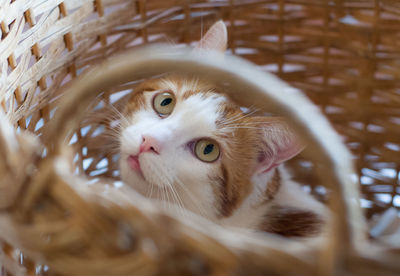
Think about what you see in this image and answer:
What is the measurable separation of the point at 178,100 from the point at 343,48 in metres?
0.58

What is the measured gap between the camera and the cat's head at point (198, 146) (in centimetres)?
87

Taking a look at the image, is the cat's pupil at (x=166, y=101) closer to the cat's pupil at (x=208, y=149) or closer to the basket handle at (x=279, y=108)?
the cat's pupil at (x=208, y=149)

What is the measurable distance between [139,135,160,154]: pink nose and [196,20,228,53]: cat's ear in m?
0.28

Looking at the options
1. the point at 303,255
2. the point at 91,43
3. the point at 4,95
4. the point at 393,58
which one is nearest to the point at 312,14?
the point at 393,58

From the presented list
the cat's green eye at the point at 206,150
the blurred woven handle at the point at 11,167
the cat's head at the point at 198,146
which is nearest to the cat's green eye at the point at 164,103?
the cat's head at the point at 198,146

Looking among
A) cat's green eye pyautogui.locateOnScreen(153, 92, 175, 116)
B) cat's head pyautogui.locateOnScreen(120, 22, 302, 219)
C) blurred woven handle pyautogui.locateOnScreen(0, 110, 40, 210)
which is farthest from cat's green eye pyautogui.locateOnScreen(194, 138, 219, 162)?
blurred woven handle pyautogui.locateOnScreen(0, 110, 40, 210)

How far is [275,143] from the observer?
3.02ft

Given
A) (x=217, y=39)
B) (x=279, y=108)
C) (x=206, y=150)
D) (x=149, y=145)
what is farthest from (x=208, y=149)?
(x=279, y=108)

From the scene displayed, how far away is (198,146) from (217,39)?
0.26 meters

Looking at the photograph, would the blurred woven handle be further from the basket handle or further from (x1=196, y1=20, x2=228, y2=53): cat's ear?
(x1=196, y1=20, x2=228, y2=53): cat's ear

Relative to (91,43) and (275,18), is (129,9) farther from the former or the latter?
(275,18)

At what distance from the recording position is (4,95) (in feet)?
2.41

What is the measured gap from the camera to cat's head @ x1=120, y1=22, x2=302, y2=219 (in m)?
0.87

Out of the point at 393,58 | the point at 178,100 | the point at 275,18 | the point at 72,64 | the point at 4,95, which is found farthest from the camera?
the point at 275,18
